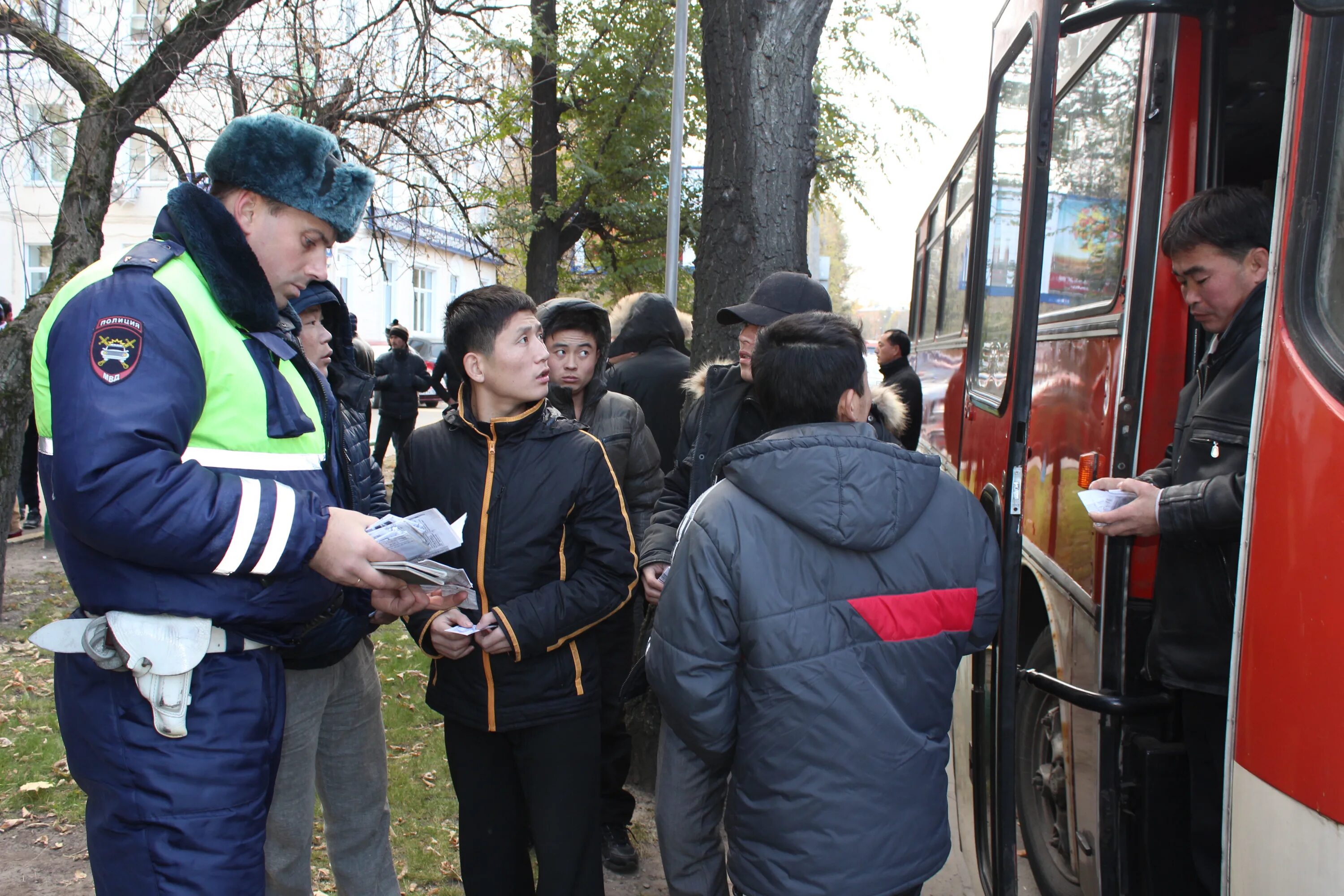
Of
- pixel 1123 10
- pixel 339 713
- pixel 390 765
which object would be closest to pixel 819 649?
pixel 339 713

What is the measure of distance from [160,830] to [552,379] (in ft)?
6.85

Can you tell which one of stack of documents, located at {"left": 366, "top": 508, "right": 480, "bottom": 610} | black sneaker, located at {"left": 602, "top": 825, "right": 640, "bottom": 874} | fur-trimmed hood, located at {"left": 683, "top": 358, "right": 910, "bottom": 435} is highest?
fur-trimmed hood, located at {"left": 683, "top": 358, "right": 910, "bottom": 435}

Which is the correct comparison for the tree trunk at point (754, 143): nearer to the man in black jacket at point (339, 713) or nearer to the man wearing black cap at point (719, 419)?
the man wearing black cap at point (719, 419)

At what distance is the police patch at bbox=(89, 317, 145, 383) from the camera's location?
66.2 inches

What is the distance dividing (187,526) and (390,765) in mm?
3102

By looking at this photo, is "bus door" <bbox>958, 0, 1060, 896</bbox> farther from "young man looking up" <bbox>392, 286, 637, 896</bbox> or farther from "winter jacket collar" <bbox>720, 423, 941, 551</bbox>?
"young man looking up" <bbox>392, 286, 637, 896</bbox>

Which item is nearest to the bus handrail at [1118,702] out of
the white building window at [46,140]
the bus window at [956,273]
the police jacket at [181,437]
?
the police jacket at [181,437]

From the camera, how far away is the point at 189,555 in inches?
67.6

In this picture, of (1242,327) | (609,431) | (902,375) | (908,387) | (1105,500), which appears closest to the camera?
(1242,327)

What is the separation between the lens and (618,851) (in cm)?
360

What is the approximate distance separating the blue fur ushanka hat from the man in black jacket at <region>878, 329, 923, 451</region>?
4558mm

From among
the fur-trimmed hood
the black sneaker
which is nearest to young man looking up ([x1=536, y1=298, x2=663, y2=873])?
the black sneaker

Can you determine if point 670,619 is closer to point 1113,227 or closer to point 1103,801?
point 1103,801

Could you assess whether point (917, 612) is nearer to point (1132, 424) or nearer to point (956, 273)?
point (1132, 424)
